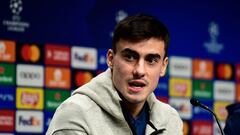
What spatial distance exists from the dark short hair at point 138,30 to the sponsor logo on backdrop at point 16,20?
1217 millimetres

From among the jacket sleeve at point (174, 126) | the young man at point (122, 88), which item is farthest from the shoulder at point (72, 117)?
the jacket sleeve at point (174, 126)

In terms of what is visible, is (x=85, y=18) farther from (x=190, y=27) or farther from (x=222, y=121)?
(x=222, y=121)

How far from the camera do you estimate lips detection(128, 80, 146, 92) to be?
1648mm

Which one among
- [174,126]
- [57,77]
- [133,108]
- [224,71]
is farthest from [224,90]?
[133,108]

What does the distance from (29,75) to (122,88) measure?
1.24 metres

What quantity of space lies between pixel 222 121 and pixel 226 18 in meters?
0.71

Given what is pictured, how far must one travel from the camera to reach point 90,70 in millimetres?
3029

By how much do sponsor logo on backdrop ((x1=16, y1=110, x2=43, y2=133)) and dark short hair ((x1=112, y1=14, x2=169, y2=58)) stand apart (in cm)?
123

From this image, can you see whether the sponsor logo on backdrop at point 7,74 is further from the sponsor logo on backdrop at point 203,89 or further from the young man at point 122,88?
the sponsor logo on backdrop at point 203,89

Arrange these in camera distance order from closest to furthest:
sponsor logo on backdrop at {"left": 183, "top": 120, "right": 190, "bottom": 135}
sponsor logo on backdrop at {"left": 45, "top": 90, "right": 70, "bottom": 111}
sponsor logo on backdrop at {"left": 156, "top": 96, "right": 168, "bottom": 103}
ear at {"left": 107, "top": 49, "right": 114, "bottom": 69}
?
1. ear at {"left": 107, "top": 49, "right": 114, "bottom": 69}
2. sponsor logo on backdrop at {"left": 45, "top": 90, "right": 70, "bottom": 111}
3. sponsor logo on backdrop at {"left": 156, "top": 96, "right": 168, "bottom": 103}
4. sponsor logo on backdrop at {"left": 183, "top": 120, "right": 190, "bottom": 135}

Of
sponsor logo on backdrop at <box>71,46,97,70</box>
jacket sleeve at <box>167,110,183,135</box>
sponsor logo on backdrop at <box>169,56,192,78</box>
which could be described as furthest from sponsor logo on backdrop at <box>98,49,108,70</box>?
jacket sleeve at <box>167,110,183,135</box>

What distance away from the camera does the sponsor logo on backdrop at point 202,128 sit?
343 centimetres

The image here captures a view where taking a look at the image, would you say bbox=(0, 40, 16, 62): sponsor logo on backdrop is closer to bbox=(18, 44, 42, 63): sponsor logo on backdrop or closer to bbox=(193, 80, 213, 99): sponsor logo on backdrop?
bbox=(18, 44, 42, 63): sponsor logo on backdrop

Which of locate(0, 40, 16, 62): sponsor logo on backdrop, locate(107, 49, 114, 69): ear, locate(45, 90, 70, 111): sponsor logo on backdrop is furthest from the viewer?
locate(45, 90, 70, 111): sponsor logo on backdrop
